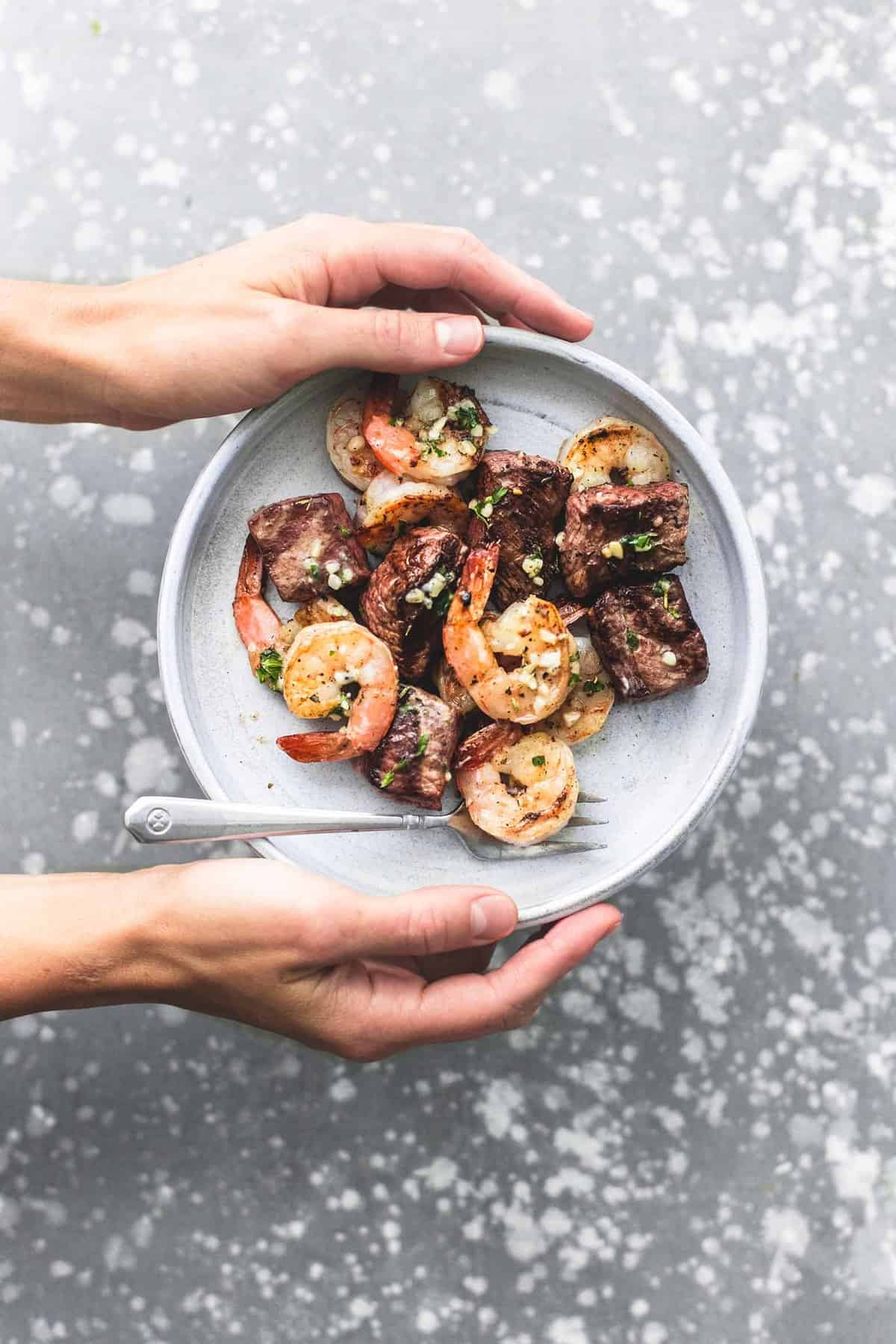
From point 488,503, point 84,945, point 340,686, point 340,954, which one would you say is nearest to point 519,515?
point 488,503

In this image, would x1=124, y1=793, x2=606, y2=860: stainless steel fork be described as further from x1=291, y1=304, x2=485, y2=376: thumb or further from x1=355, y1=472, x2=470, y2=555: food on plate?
x1=291, y1=304, x2=485, y2=376: thumb

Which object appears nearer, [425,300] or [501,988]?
[501,988]

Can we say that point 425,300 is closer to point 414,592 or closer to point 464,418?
point 464,418

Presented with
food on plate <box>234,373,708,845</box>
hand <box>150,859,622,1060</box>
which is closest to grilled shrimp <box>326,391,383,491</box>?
food on plate <box>234,373,708,845</box>

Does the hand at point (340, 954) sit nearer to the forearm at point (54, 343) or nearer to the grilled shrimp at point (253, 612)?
the grilled shrimp at point (253, 612)

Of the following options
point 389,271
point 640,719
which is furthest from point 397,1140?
point 389,271

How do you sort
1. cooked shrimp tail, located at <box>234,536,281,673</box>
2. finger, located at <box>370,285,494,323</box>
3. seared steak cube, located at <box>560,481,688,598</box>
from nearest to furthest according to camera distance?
Result: 1. seared steak cube, located at <box>560,481,688,598</box>
2. cooked shrimp tail, located at <box>234,536,281,673</box>
3. finger, located at <box>370,285,494,323</box>

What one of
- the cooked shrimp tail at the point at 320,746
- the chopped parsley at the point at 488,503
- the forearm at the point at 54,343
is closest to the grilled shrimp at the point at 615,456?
the chopped parsley at the point at 488,503
